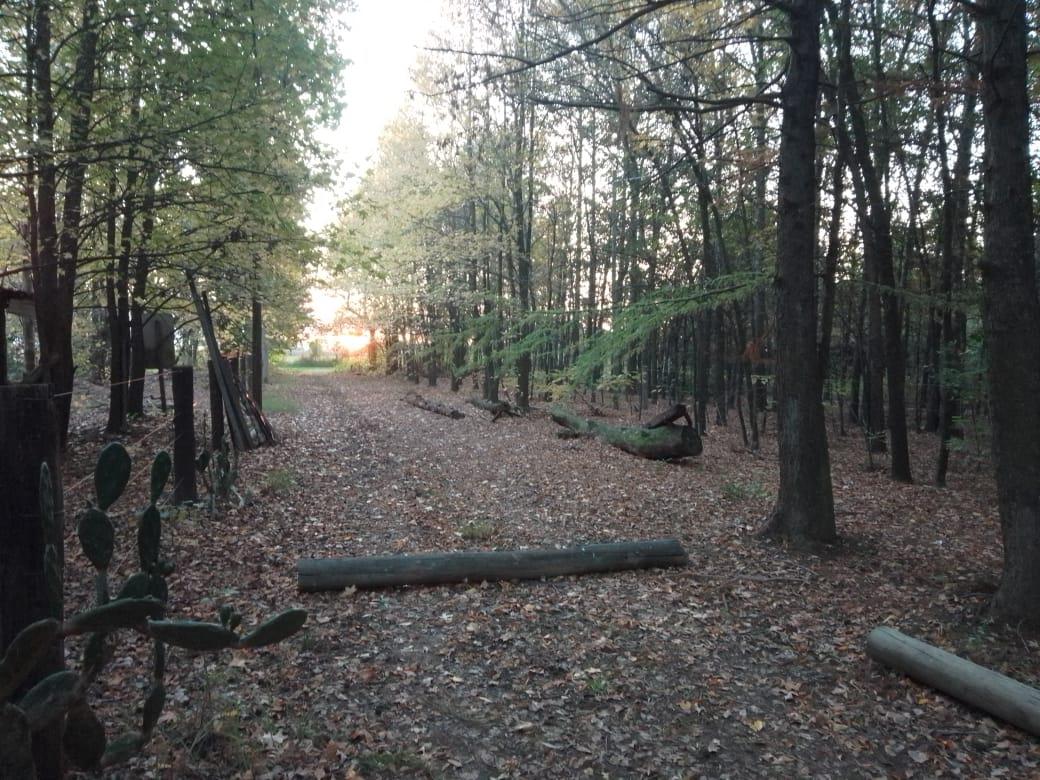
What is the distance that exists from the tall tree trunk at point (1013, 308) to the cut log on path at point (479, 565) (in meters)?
2.66

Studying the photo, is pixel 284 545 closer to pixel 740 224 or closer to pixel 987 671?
pixel 987 671

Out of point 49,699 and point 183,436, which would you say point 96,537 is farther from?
point 183,436

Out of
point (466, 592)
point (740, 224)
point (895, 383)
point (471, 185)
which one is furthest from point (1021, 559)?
point (471, 185)

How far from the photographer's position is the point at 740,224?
715 inches

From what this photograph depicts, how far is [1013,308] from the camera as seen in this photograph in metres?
4.88

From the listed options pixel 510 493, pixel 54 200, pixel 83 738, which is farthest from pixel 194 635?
pixel 54 200

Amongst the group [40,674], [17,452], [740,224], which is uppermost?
[740,224]

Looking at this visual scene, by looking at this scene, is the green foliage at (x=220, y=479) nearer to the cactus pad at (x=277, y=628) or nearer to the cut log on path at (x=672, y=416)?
the cactus pad at (x=277, y=628)

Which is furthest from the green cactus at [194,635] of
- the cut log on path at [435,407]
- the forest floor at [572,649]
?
the cut log on path at [435,407]

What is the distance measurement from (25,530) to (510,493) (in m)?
7.25

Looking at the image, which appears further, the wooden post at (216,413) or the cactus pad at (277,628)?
the wooden post at (216,413)

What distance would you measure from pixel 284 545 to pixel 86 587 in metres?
1.81

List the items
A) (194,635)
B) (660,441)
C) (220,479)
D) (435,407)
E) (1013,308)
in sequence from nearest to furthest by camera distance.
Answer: (194,635) < (1013,308) < (220,479) < (660,441) < (435,407)

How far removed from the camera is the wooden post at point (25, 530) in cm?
237
